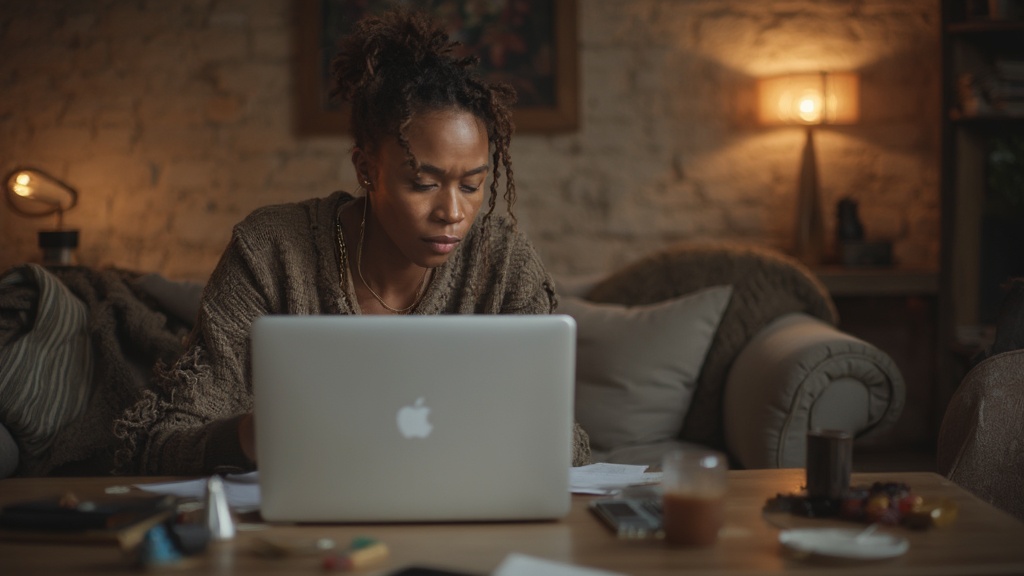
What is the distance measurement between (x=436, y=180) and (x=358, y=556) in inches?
33.1

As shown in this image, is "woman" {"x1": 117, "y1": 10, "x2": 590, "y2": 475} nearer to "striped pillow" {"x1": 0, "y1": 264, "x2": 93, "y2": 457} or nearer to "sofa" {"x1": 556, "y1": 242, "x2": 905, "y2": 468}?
"sofa" {"x1": 556, "y1": 242, "x2": 905, "y2": 468}

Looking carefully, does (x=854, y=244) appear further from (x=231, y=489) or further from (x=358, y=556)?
(x=358, y=556)

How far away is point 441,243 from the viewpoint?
1727 millimetres

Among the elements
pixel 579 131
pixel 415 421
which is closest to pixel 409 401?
pixel 415 421

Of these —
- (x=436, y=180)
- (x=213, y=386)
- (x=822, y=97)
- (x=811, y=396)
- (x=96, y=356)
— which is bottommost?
(x=811, y=396)

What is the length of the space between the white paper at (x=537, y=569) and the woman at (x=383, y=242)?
0.66 meters

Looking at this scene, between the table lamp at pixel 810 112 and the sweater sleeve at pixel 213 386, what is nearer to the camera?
the sweater sleeve at pixel 213 386

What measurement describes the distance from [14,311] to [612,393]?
1555mm

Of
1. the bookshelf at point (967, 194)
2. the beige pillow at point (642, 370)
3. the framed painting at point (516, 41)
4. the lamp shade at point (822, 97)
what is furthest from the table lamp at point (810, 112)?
the beige pillow at point (642, 370)

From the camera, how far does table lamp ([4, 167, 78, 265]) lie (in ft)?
11.2

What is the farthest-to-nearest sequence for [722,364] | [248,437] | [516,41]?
1. [516,41]
2. [722,364]
3. [248,437]

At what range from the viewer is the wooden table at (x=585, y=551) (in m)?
1.02

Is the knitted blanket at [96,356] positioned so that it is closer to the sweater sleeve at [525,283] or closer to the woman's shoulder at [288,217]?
the woman's shoulder at [288,217]

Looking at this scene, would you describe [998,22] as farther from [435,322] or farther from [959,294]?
[435,322]
